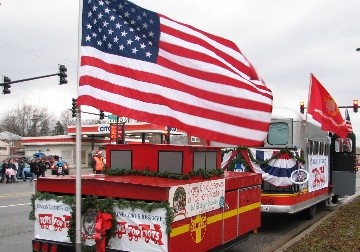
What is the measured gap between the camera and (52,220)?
6.41 meters

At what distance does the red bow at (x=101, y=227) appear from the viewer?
567cm

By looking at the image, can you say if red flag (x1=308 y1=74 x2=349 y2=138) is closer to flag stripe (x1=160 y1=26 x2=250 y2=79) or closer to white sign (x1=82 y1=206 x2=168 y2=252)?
flag stripe (x1=160 y1=26 x2=250 y2=79)

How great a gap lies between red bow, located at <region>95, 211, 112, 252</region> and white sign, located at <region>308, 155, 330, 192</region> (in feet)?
24.3

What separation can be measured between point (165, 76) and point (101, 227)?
193 centimetres

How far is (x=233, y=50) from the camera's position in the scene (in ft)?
22.0

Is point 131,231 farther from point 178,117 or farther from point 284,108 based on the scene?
point 284,108

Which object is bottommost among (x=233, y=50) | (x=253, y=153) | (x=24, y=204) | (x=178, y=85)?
(x=24, y=204)

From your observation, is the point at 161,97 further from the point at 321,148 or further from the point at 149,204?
the point at 321,148

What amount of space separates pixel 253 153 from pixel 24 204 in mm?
8761

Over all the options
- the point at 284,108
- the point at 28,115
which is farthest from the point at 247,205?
the point at 28,115

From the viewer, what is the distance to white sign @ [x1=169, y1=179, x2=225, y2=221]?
5768 mm

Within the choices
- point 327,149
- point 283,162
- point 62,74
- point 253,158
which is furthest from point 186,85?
point 62,74

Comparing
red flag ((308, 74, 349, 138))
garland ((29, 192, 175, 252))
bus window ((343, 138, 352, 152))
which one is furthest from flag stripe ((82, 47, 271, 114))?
bus window ((343, 138, 352, 152))

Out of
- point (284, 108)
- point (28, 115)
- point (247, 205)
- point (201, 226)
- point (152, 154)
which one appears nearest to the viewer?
point (201, 226)
